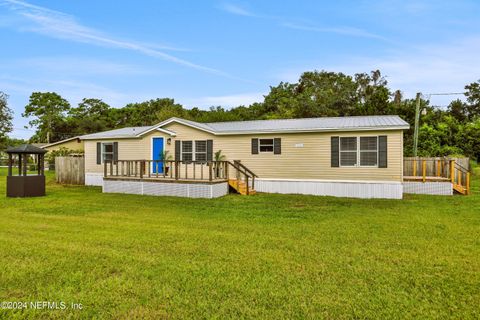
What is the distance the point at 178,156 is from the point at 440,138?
18.8m

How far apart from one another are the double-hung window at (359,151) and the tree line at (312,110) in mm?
10158

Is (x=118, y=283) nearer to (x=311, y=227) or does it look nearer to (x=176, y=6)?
(x=311, y=227)

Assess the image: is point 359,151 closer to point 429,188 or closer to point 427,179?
point 427,179

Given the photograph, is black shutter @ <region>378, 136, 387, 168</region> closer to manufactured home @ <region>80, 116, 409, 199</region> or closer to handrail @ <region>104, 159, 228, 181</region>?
manufactured home @ <region>80, 116, 409, 199</region>

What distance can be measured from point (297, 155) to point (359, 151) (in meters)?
2.34

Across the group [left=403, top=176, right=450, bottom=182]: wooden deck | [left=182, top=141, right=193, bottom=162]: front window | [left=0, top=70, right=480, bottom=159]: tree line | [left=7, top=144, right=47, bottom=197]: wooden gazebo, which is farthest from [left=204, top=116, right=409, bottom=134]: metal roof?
[left=0, top=70, right=480, bottom=159]: tree line

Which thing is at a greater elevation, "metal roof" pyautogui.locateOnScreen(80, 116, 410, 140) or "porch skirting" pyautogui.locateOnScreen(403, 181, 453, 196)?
"metal roof" pyautogui.locateOnScreen(80, 116, 410, 140)

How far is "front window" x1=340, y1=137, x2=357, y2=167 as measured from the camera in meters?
11.5

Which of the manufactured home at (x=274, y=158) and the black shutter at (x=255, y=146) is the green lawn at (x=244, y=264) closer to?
the manufactured home at (x=274, y=158)

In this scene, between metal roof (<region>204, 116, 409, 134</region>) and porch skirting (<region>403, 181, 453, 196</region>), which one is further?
porch skirting (<region>403, 181, 453, 196</region>)

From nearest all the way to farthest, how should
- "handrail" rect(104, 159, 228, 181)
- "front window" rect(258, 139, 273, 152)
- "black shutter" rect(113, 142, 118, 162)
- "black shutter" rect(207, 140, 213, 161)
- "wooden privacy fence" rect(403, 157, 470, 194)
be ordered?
"wooden privacy fence" rect(403, 157, 470, 194) → "handrail" rect(104, 159, 228, 181) → "front window" rect(258, 139, 273, 152) → "black shutter" rect(207, 140, 213, 161) → "black shutter" rect(113, 142, 118, 162)

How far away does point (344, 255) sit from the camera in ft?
14.9

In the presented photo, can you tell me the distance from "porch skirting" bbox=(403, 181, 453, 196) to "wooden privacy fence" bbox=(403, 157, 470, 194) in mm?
201

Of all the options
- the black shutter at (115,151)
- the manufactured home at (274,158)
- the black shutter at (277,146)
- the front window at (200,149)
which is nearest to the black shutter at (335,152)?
the manufactured home at (274,158)
